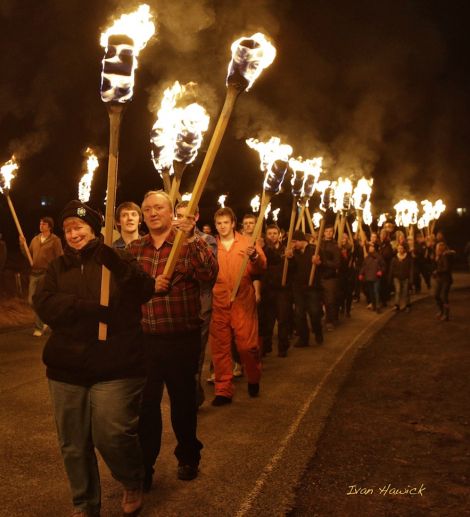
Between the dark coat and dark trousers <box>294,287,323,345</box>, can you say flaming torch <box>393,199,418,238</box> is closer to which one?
dark trousers <box>294,287,323,345</box>

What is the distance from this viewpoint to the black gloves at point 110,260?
317 centimetres

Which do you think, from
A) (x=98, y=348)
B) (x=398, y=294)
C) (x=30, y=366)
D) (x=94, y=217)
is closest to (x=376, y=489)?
(x=98, y=348)

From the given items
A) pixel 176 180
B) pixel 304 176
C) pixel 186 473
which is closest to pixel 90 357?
pixel 186 473

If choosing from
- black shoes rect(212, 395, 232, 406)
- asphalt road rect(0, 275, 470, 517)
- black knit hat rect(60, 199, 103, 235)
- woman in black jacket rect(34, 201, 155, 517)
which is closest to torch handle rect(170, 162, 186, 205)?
black knit hat rect(60, 199, 103, 235)

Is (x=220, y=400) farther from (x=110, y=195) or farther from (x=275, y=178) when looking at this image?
(x=110, y=195)

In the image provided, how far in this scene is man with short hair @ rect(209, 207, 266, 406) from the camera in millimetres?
6172

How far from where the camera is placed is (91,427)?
3.38 m

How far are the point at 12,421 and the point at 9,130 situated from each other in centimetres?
1329

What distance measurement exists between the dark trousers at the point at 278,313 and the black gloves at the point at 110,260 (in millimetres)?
5639

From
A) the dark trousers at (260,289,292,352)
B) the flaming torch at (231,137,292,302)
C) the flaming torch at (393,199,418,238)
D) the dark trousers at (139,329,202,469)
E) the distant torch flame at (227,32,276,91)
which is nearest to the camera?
the dark trousers at (139,329,202,469)

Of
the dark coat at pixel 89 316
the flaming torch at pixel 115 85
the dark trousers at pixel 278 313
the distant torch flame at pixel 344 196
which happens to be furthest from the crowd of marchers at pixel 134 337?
the distant torch flame at pixel 344 196

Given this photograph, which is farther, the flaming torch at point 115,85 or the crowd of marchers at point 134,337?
the flaming torch at point 115,85

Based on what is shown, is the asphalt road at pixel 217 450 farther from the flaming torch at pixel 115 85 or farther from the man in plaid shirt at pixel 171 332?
the flaming torch at pixel 115 85

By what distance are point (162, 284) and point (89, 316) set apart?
2.45 feet
